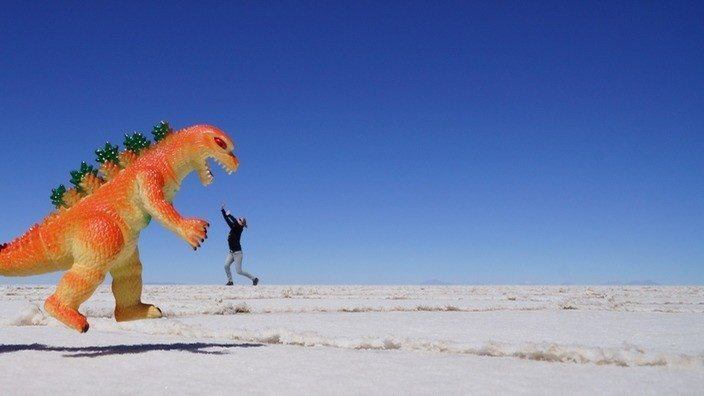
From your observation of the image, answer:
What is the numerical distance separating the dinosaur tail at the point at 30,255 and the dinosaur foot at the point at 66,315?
0.40 meters

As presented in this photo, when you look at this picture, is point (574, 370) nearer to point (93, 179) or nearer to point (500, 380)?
point (500, 380)

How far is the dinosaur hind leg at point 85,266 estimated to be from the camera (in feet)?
10.9

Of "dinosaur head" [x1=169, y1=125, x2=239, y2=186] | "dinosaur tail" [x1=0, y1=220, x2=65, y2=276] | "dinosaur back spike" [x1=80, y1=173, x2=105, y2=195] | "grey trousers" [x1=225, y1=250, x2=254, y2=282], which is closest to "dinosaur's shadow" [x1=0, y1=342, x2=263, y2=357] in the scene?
"dinosaur tail" [x1=0, y1=220, x2=65, y2=276]

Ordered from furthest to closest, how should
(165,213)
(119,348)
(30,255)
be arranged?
(30,255), (165,213), (119,348)

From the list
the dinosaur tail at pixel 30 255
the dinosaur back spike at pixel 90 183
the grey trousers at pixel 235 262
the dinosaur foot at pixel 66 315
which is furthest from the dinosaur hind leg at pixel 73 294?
the grey trousers at pixel 235 262

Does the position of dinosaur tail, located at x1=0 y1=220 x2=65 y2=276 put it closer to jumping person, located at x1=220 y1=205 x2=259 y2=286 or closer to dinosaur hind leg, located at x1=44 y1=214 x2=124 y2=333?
dinosaur hind leg, located at x1=44 y1=214 x2=124 y2=333

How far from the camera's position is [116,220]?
3549 mm

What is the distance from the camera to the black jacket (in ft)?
39.7

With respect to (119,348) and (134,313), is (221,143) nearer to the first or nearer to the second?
(134,313)

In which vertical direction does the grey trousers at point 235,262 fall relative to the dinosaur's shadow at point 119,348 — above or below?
above

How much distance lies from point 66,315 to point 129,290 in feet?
2.04

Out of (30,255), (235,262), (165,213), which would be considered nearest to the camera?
(165,213)

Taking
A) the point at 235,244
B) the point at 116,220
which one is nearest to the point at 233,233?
the point at 235,244

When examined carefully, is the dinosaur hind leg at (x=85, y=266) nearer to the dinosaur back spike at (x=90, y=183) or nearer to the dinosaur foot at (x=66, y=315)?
the dinosaur foot at (x=66, y=315)
